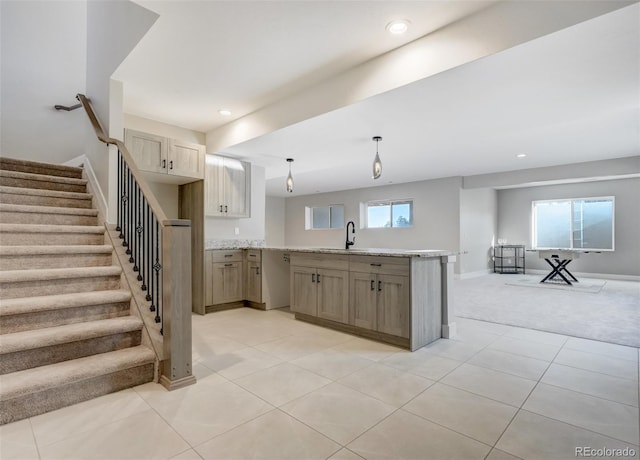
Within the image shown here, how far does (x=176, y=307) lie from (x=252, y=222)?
3.38 m

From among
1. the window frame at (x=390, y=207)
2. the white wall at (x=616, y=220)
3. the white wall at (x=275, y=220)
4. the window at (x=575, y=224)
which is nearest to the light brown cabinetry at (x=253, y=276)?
the window frame at (x=390, y=207)

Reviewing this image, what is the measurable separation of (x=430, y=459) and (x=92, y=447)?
5.42 feet

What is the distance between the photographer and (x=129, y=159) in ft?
10.3

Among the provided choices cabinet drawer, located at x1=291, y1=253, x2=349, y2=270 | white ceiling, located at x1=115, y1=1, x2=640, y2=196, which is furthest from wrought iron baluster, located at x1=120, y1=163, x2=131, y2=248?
cabinet drawer, located at x1=291, y1=253, x2=349, y2=270

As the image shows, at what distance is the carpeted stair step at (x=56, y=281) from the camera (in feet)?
8.20

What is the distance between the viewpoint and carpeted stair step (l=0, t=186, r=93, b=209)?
3330 mm

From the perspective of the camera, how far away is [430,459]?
1.65 meters

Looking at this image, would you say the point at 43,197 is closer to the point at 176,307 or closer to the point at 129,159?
the point at 129,159

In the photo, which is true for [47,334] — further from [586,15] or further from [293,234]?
[293,234]

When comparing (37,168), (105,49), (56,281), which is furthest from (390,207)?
(56,281)

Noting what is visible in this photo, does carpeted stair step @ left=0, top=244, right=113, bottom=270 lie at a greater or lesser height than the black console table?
greater

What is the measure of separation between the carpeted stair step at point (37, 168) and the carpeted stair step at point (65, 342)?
2.48 meters

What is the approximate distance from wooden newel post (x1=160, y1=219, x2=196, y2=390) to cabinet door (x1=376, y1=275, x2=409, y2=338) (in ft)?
5.89

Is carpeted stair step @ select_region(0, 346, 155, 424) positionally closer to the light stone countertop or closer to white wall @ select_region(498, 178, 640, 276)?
the light stone countertop
